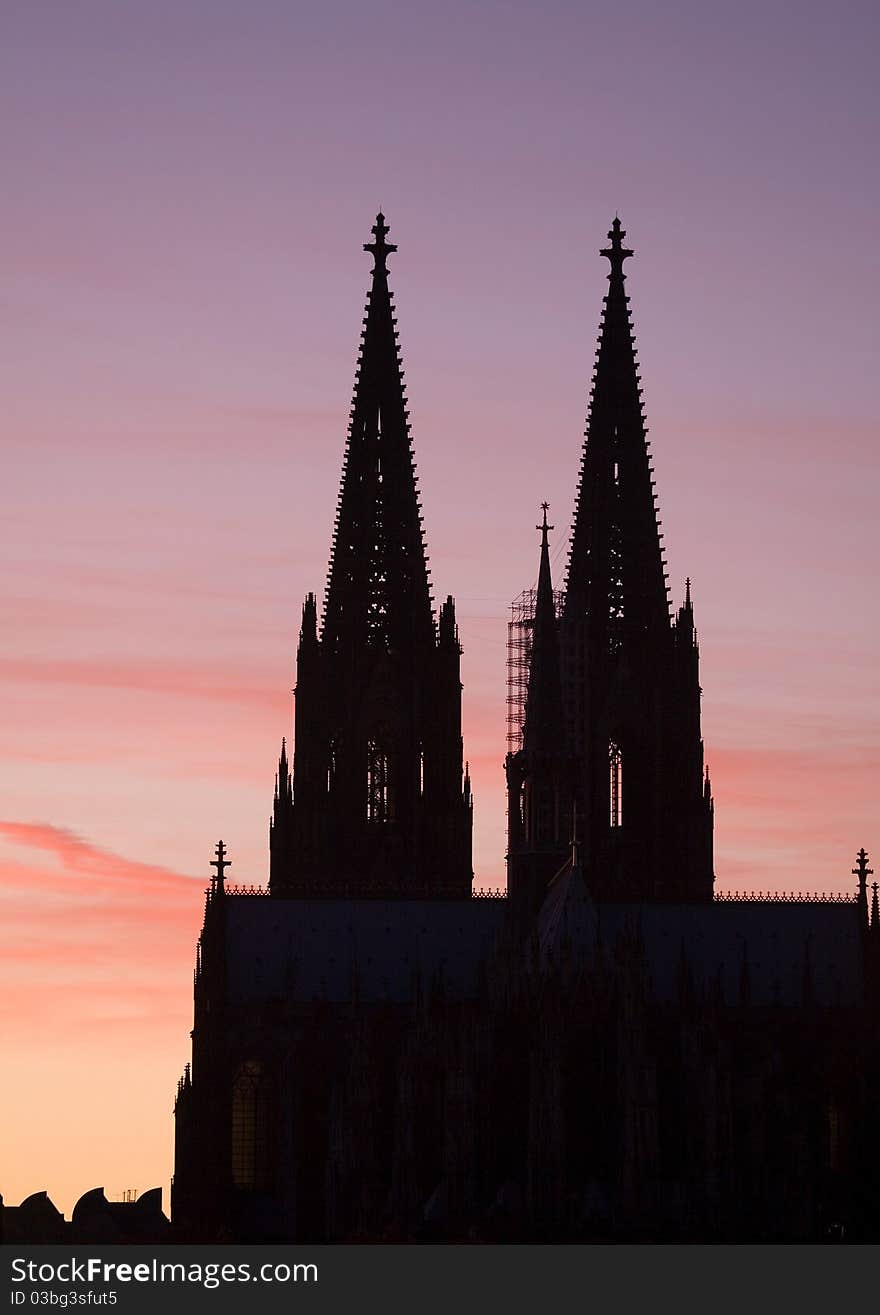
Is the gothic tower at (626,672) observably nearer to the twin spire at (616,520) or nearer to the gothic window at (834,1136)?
the twin spire at (616,520)

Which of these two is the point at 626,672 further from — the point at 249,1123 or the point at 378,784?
the point at 249,1123

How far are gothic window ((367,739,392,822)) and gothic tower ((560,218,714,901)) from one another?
21.9 ft

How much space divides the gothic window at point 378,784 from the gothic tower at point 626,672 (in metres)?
6.69

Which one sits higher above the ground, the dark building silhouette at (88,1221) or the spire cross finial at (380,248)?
the spire cross finial at (380,248)

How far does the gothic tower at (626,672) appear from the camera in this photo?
161 metres

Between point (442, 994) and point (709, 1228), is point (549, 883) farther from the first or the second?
point (709, 1228)

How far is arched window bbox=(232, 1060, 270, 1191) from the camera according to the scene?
14750cm

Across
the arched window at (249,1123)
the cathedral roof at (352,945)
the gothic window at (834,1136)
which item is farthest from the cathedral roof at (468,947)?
the gothic window at (834,1136)

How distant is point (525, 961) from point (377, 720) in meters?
19.9

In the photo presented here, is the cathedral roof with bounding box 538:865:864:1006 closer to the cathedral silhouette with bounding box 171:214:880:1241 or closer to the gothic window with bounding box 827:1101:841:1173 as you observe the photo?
the cathedral silhouette with bounding box 171:214:880:1241

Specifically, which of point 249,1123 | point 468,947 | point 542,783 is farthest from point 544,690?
point 249,1123

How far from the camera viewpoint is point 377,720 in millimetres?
161750

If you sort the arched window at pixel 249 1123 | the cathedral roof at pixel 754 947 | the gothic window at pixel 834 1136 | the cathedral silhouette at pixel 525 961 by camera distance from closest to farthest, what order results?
the cathedral silhouette at pixel 525 961 < the gothic window at pixel 834 1136 < the arched window at pixel 249 1123 < the cathedral roof at pixel 754 947

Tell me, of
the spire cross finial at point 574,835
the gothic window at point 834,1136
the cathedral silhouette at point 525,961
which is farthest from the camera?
the gothic window at point 834,1136
